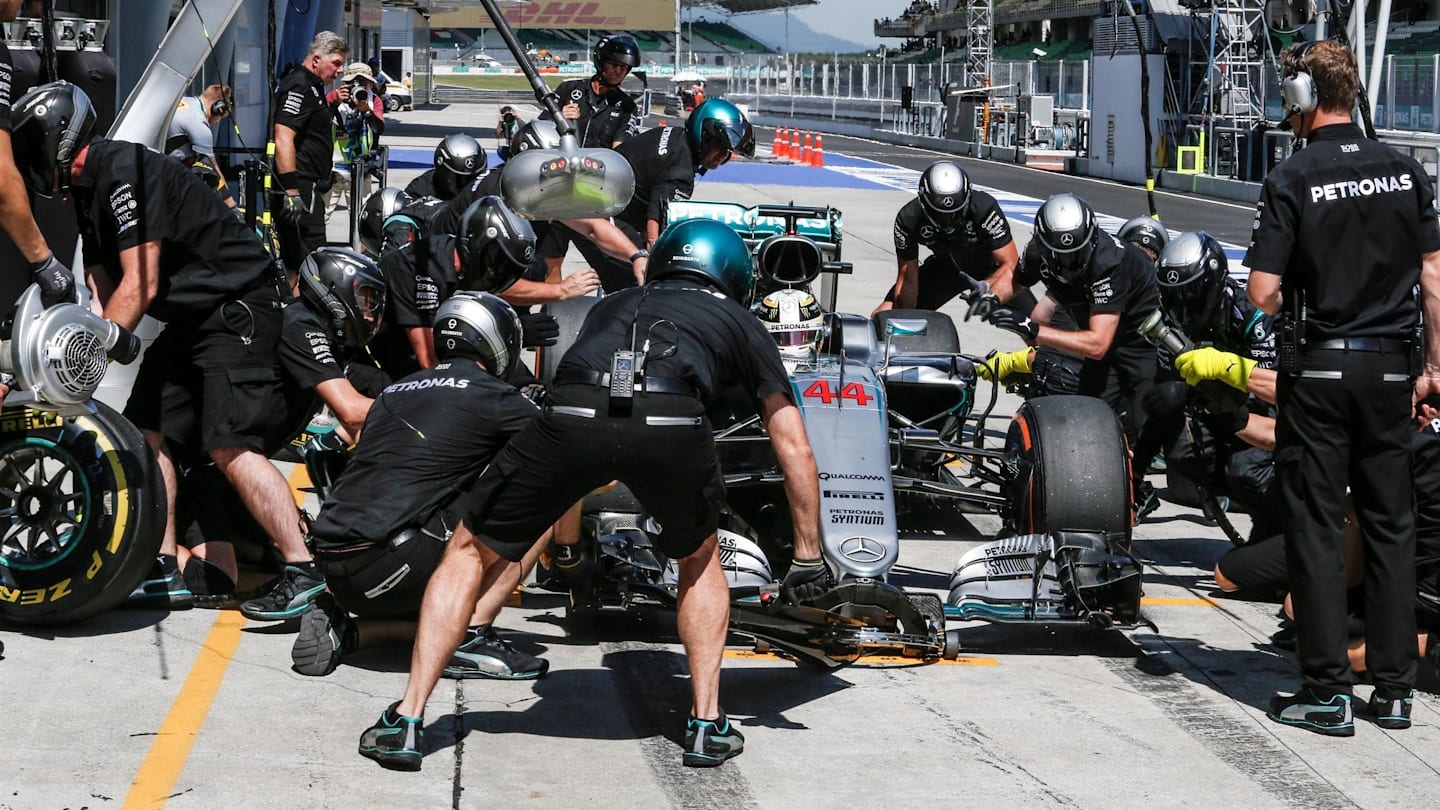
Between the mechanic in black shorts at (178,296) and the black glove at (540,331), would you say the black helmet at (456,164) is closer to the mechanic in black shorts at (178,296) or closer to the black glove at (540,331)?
the black glove at (540,331)

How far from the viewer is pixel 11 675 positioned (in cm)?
555

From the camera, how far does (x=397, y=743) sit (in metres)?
4.77

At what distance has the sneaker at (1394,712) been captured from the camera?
5457 mm

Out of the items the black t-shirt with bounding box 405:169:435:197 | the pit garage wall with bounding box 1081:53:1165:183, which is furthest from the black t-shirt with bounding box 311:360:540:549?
the pit garage wall with bounding box 1081:53:1165:183

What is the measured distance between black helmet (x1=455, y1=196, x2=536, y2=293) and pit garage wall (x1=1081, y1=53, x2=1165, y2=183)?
95.2 feet

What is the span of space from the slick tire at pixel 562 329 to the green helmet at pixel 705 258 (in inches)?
124

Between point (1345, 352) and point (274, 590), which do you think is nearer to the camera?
point (1345, 352)

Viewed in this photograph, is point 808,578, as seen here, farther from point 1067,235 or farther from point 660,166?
point 660,166

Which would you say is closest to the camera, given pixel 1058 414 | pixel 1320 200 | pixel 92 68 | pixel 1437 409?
pixel 1320 200

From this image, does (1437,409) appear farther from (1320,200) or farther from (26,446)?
(26,446)

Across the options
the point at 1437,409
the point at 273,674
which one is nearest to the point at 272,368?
the point at 273,674

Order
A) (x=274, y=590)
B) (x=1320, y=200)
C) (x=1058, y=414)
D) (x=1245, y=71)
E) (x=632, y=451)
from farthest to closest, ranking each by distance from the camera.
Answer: (x=1245, y=71) → (x=1058, y=414) → (x=274, y=590) → (x=1320, y=200) → (x=632, y=451)

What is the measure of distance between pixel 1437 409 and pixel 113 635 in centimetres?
469

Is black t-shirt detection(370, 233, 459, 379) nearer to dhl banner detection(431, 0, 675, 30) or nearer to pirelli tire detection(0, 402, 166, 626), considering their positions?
pirelli tire detection(0, 402, 166, 626)
